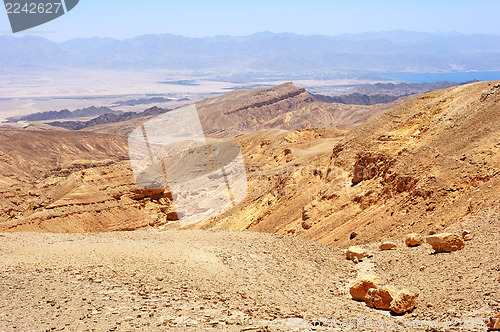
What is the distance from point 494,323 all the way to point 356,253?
560 centimetres

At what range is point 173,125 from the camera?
88.9 m

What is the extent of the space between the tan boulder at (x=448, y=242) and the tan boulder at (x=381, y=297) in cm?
284

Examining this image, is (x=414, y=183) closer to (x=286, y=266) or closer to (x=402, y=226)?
(x=402, y=226)

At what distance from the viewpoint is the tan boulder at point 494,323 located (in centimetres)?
609

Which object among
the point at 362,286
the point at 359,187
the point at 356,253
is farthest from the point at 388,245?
the point at 359,187

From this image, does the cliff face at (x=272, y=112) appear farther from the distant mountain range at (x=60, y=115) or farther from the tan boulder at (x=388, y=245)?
the tan boulder at (x=388, y=245)

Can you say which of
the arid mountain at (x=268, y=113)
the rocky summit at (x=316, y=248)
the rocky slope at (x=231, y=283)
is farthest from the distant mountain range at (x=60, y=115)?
the rocky slope at (x=231, y=283)

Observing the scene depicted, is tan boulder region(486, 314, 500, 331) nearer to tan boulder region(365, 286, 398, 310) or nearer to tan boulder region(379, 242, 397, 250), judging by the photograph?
tan boulder region(365, 286, 398, 310)

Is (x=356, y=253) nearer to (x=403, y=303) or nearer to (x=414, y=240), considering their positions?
(x=414, y=240)

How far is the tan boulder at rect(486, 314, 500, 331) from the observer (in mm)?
6094

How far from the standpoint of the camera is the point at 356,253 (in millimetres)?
11719

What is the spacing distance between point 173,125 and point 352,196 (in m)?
73.7

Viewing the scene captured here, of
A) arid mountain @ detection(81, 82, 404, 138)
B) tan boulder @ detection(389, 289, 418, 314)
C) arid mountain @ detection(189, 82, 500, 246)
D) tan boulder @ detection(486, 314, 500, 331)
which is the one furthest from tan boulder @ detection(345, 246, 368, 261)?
arid mountain @ detection(81, 82, 404, 138)

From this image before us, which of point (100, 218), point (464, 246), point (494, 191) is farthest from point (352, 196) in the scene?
point (100, 218)
